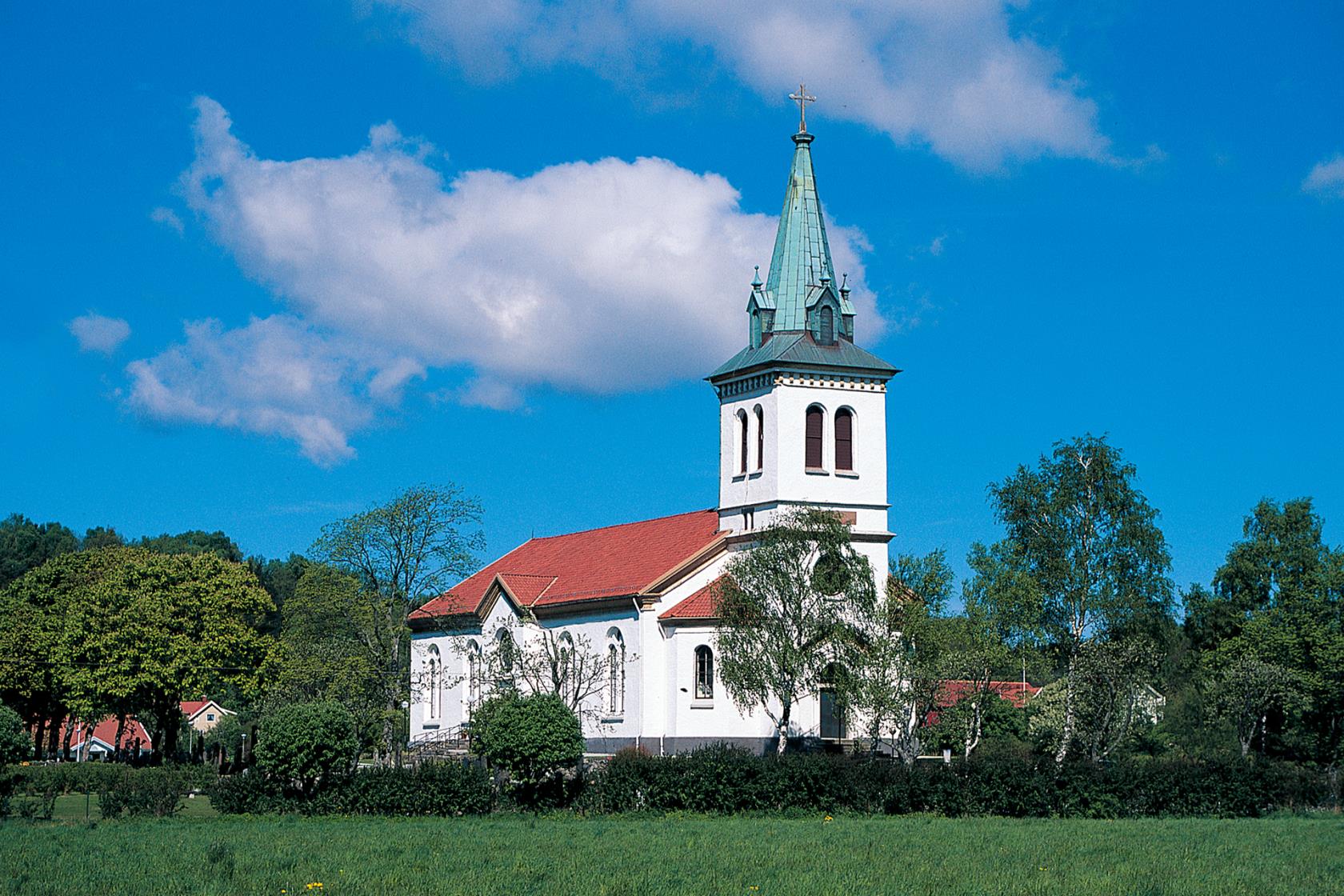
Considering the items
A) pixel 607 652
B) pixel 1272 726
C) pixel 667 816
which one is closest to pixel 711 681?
pixel 607 652

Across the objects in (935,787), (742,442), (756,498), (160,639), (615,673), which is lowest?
(935,787)

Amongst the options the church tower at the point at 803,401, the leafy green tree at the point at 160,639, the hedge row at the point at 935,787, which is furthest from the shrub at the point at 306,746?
the leafy green tree at the point at 160,639

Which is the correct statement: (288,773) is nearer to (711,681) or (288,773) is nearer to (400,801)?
(400,801)

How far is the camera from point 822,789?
38969 mm

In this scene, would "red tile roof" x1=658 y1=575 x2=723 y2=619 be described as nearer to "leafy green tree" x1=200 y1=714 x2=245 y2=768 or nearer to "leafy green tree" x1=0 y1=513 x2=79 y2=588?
"leafy green tree" x1=200 y1=714 x2=245 y2=768

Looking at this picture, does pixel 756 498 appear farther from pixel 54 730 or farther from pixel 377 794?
pixel 54 730

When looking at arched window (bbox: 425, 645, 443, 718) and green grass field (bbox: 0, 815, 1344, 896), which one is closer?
green grass field (bbox: 0, 815, 1344, 896)

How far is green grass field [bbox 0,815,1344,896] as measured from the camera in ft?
75.4

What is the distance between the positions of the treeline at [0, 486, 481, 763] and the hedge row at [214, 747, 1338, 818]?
17.0 meters

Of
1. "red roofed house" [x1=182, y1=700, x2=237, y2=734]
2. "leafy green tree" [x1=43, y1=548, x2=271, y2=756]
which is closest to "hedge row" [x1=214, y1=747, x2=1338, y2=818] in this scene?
"leafy green tree" [x1=43, y1=548, x2=271, y2=756]

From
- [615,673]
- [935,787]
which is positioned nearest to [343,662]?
[615,673]

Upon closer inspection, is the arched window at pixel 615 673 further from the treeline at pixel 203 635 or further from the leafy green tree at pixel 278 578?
the leafy green tree at pixel 278 578

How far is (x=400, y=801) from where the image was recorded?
124 feet

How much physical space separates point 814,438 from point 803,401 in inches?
56.9
